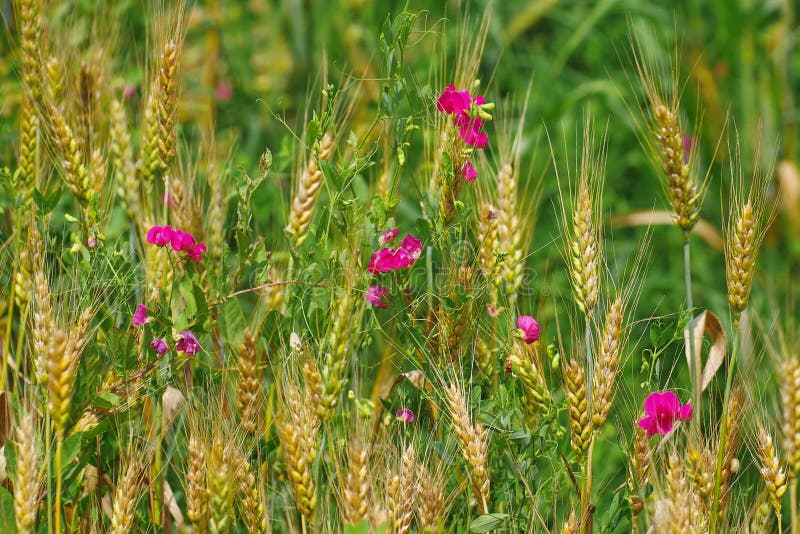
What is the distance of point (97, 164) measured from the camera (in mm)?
1530

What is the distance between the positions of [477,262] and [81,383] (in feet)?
1.64

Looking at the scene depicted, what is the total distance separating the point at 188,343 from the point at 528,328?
43cm

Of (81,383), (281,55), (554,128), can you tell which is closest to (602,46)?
(554,128)

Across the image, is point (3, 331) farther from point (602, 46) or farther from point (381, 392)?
point (602, 46)

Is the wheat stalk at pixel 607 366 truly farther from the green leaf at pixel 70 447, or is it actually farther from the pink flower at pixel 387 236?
the green leaf at pixel 70 447

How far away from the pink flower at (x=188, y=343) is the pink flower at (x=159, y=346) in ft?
0.05

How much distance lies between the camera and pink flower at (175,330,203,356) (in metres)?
1.35

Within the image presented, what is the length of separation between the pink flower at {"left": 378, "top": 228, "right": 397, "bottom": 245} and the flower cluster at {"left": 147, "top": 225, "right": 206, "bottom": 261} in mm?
256

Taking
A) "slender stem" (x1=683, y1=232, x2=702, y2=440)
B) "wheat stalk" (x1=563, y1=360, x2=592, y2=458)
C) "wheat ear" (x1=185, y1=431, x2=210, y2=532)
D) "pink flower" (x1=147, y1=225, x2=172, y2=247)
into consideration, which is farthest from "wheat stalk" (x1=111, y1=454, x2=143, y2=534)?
"slender stem" (x1=683, y1=232, x2=702, y2=440)

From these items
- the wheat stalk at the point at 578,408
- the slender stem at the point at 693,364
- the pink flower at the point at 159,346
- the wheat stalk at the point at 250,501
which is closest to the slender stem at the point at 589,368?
the wheat stalk at the point at 578,408

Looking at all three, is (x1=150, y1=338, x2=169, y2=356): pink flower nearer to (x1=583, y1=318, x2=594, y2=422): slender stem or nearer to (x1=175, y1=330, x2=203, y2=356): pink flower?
(x1=175, y1=330, x2=203, y2=356): pink flower

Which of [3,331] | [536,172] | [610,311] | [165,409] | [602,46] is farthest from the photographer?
[602,46]

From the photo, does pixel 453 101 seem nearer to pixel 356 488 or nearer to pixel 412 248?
pixel 412 248

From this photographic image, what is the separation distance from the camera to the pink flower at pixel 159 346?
133cm
